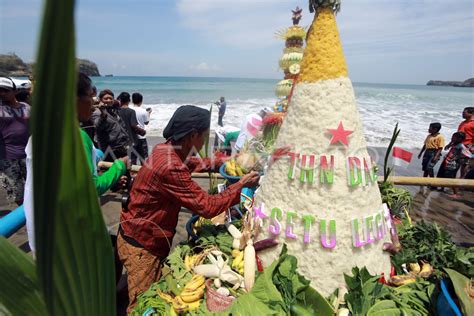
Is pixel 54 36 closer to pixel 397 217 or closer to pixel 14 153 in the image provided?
pixel 397 217

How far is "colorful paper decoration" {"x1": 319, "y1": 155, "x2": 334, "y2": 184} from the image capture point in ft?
5.27

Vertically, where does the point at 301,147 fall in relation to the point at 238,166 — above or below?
above

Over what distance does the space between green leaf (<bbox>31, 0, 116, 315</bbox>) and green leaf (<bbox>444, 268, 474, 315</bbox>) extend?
5.08 feet

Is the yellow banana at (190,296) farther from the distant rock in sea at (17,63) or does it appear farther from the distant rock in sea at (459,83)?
the distant rock in sea at (459,83)

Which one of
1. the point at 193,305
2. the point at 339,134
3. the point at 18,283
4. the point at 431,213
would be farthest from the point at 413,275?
the point at 431,213

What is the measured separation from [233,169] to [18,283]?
2.15 meters

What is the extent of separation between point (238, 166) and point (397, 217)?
1.40 metres

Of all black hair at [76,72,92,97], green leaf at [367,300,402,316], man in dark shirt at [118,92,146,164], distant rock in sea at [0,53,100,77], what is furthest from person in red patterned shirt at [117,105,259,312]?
man in dark shirt at [118,92,146,164]

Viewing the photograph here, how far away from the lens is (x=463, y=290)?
4.60 feet

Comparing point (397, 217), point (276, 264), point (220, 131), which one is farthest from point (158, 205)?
point (220, 131)

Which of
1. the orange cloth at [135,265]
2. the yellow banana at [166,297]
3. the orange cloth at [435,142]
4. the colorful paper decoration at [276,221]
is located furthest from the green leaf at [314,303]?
the orange cloth at [435,142]

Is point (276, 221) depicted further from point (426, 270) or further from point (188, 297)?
point (426, 270)

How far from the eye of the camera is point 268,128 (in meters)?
3.12

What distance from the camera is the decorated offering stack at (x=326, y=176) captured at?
5.31 feet
